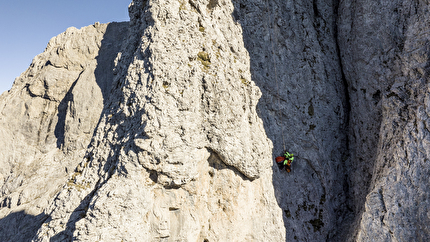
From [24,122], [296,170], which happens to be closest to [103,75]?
[24,122]

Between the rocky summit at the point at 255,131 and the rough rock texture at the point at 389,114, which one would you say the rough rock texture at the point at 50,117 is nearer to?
the rocky summit at the point at 255,131

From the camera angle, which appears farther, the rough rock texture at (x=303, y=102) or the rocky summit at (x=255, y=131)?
the rough rock texture at (x=303, y=102)

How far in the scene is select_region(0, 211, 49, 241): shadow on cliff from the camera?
57.9ft

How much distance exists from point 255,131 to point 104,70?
20.9m

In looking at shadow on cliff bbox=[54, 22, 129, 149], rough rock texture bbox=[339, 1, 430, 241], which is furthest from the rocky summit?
shadow on cliff bbox=[54, 22, 129, 149]

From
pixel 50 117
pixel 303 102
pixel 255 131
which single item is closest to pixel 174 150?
pixel 255 131

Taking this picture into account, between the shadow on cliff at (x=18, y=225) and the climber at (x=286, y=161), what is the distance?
17.4 meters

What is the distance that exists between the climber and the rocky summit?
0.67 m

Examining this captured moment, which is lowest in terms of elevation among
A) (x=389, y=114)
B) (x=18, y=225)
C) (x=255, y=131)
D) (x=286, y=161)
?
(x=18, y=225)

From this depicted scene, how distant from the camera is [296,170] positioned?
592 inches

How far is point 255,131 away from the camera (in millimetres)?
13383

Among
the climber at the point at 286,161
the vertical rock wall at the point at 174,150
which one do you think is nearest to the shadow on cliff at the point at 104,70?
the vertical rock wall at the point at 174,150

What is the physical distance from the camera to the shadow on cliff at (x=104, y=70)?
25047 mm

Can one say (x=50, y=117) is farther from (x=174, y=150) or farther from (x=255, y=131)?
(x=255, y=131)
